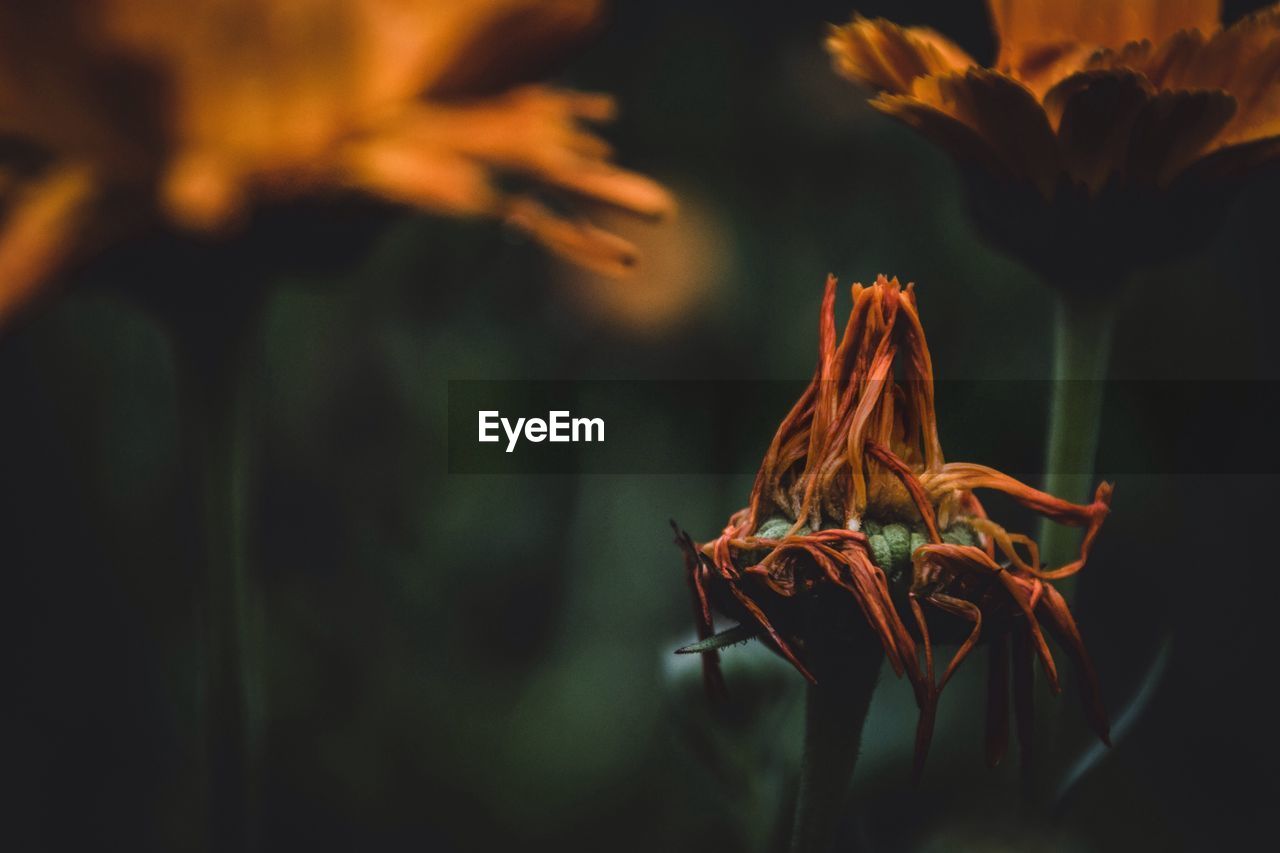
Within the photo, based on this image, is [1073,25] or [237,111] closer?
[237,111]


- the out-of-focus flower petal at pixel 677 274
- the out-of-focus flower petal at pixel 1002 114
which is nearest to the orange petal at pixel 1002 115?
the out-of-focus flower petal at pixel 1002 114

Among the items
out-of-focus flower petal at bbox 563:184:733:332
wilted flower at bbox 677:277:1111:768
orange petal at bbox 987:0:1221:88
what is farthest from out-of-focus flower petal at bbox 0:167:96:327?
out-of-focus flower petal at bbox 563:184:733:332

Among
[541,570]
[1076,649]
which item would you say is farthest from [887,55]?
[541,570]

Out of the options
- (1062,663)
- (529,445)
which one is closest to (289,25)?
(1062,663)

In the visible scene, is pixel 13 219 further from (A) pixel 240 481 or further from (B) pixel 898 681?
(B) pixel 898 681

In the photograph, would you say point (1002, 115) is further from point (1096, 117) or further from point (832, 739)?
point (832, 739)

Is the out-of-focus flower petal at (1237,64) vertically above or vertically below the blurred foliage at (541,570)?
above

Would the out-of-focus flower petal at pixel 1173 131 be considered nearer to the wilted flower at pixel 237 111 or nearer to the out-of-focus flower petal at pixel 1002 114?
the out-of-focus flower petal at pixel 1002 114
